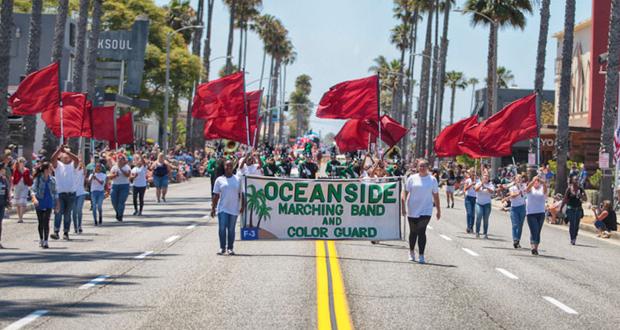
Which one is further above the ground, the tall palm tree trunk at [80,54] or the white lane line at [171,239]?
the tall palm tree trunk at [80,54]

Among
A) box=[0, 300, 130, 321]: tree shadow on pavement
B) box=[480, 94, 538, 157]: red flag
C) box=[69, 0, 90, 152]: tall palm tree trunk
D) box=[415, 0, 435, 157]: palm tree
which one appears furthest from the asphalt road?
box=[415, 0, 435, 157]: palm tree

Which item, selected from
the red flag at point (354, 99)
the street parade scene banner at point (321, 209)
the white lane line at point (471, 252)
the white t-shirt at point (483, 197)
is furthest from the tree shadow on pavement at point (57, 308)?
the white t-shirt at point (483, 197)

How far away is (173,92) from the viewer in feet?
263

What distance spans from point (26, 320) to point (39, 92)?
16.3 m

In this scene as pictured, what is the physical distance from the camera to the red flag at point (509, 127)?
25.0 m

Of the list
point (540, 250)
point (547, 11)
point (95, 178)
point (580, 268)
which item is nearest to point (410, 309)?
point (580, 268)

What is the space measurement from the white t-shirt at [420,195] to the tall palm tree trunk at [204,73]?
63138 millimetres

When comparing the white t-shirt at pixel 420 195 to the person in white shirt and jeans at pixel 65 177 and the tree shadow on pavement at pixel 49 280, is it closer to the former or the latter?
the tree shadow on pavement at pixel 49 280

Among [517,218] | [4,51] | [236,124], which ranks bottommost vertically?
[517,218]

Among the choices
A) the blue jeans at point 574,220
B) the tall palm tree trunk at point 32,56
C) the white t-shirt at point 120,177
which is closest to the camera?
the blue jeans at point 574,220

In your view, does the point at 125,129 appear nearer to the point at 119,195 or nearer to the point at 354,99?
the point at 119,195

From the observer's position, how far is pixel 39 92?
26.9 m

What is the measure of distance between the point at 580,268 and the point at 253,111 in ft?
39.9

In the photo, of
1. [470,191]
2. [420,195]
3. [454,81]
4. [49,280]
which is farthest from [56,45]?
[454,81]
